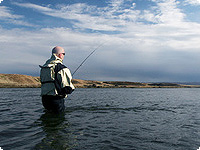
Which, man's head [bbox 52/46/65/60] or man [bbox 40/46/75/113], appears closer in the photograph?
man [bbox 40/46/75/113]

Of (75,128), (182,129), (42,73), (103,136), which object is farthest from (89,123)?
(182,129)

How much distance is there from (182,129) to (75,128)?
440cm

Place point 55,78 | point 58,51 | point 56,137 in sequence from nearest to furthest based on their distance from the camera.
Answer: point 56,137 → point 55,78 → point 58,51

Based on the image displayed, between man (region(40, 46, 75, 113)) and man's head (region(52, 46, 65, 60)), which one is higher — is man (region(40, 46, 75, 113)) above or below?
below

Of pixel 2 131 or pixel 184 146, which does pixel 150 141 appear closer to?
pixel 184 146

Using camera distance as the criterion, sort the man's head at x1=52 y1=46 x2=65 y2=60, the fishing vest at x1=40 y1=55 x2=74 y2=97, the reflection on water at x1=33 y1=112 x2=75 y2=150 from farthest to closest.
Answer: the man's head at x1=52 y1=46 x2=65 y2=60
the fishing vest at x1=40 y1=55 x2=74 y2=97
the reflection on water at x1=33 y1=112 x2=75 y2=150

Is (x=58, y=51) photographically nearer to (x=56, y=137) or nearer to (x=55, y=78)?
(x=55, y=78)

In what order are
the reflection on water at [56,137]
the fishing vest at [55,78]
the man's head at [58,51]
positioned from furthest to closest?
the man's head at [58,51]
the fishing vest at [55,78]
the reflection on water at [56,137]

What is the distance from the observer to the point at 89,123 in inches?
317

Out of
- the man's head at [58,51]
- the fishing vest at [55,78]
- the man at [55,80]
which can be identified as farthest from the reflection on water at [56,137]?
the man's head at [58,51]

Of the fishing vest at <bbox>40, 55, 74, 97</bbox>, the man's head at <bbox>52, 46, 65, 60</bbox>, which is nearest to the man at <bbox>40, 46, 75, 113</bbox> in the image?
the fishing vest at <bbox>40, 55, 74, 97</bbox>

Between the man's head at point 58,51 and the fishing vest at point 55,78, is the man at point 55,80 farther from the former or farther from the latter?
the man's head at point 58,51

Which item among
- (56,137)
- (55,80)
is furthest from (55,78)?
(56,137)

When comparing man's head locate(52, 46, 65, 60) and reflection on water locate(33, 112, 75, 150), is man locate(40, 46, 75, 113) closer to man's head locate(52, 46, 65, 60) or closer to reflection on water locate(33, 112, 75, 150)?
man's head locate(52, 46, 65, 60)
